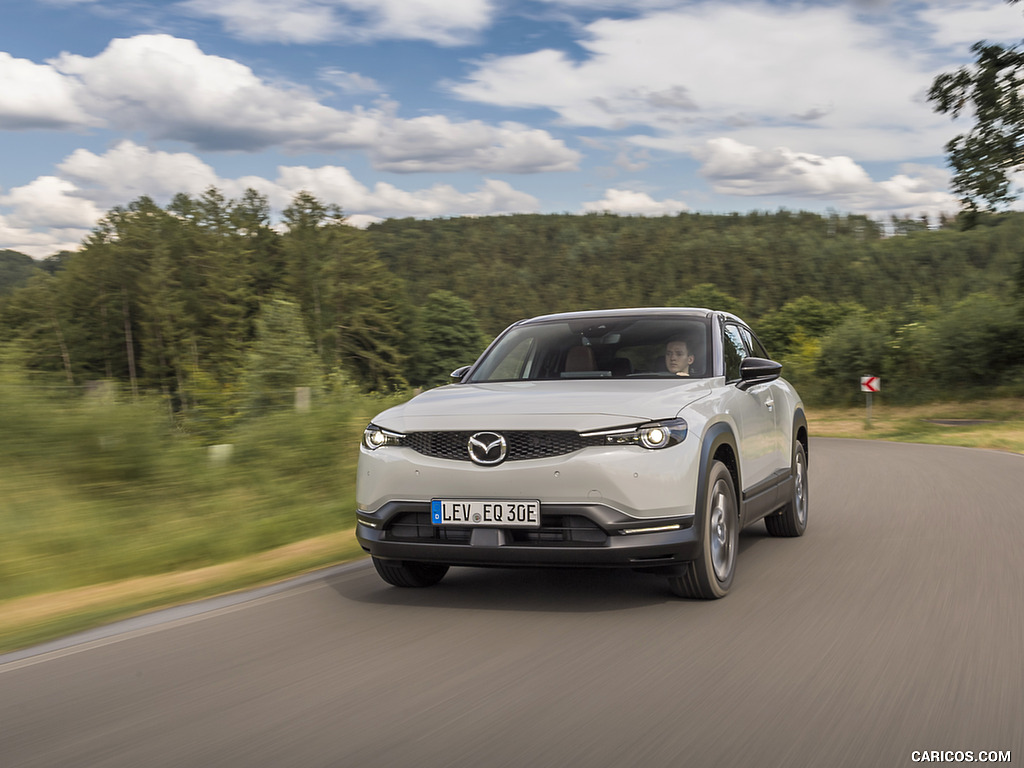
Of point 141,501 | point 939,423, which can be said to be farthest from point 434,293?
point 141,501

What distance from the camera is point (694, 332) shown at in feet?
22.8

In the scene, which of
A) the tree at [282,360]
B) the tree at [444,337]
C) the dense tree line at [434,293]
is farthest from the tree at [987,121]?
the tree at [444,337]

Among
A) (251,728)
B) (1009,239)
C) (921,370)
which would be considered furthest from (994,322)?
(1009,239)

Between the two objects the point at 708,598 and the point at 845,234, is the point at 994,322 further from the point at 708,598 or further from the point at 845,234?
the point at 845,234

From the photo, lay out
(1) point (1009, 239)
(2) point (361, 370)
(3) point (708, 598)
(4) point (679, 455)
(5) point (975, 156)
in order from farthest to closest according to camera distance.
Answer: (1) point (1009, 239)
(2) point (361, 370)
(5) point (975, 156)
(3) point (708, 598)
(4) point (679, 455)

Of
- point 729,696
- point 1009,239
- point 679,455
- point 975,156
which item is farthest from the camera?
point 1009,239

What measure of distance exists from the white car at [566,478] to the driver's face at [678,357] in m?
Result: 0.03

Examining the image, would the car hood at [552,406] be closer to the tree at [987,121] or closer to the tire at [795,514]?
the tire at [795,514]

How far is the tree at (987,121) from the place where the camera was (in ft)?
100.0

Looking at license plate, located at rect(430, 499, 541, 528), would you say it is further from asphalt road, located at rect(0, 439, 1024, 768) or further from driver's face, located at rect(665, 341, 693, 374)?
driver's face, located at rect(665, 341, 693, 374)

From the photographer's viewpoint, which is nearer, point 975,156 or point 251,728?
point 251,728

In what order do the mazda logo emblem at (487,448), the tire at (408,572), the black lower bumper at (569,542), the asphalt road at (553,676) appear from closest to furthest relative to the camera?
the asphalt road at (553,676), the black lower bumper at (569,542), the mazda logo emblem at (487,448), the tire at (408,572)

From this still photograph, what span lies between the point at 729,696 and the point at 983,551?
14.3 feet

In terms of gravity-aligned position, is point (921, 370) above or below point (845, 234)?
below
